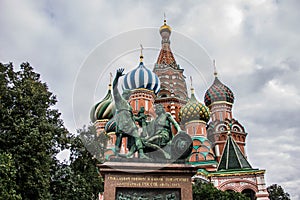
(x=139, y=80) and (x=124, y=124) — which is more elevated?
(x=139, y=80)

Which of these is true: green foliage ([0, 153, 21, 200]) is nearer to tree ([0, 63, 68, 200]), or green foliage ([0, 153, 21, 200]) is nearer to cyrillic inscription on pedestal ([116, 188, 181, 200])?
tree ([0, 63, 68, 200])

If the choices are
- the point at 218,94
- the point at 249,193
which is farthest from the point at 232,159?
the point at 218,94

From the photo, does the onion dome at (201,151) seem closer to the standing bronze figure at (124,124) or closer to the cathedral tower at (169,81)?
the cathedral tower at (169,81)

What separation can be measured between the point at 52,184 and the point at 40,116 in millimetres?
→ 3284

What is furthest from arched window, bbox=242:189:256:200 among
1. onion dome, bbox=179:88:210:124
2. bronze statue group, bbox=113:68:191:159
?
bronze statue group, bbox=113:68:191:159

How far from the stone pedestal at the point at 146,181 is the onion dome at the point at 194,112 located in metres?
25.8

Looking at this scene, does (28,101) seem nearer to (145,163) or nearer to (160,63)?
(145,163)

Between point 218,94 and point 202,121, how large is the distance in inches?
292

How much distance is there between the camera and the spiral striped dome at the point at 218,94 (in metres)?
39.8

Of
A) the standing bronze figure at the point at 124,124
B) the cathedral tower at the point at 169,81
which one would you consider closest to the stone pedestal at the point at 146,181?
the standing bronze figure at the point at 124,124

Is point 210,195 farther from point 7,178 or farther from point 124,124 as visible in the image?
point 7,178

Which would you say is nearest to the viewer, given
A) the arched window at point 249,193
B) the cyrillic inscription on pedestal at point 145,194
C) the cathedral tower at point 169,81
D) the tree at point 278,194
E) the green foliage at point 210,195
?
the cyrillic inscription on pedestal at point 145,194

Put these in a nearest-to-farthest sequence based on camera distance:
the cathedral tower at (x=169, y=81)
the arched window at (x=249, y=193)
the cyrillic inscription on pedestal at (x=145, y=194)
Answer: the cyrillic inscription on pedestal at (x=145, y=194)
the arched window at (x=249, y=193)
the cathedral tower at (x=169, y=81)

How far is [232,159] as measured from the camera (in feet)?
88.8
